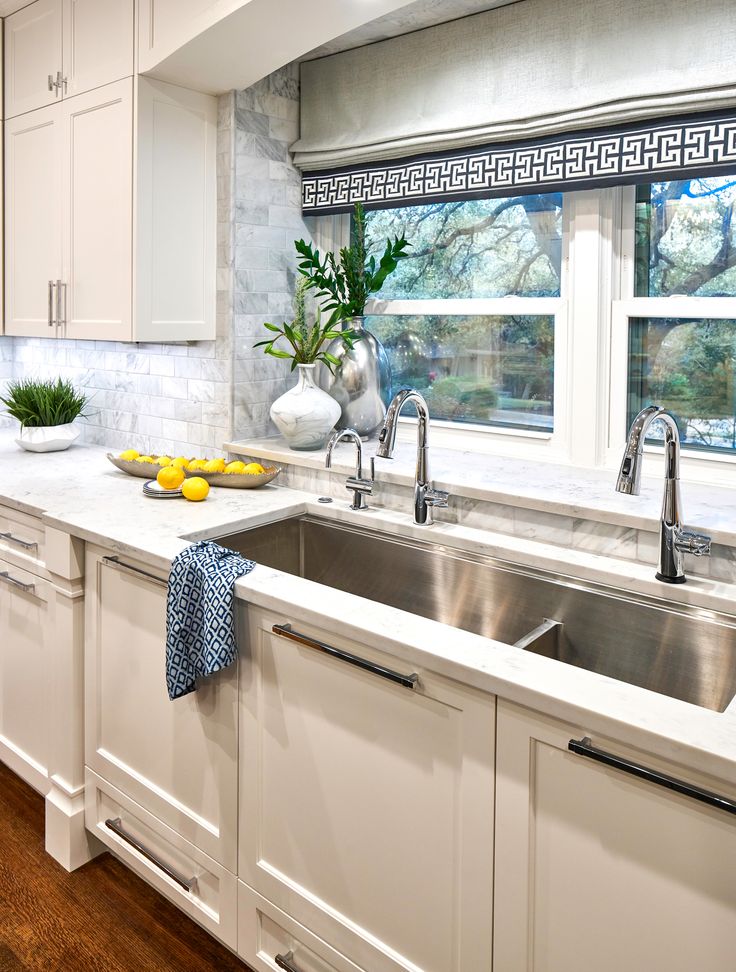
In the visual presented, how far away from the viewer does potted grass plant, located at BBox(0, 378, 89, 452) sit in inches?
119

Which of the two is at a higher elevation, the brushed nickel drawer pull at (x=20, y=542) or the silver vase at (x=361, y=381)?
the silver vase at (x=361, y=381)

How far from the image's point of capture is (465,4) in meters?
2.28

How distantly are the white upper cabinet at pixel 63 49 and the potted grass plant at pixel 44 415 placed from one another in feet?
3.39

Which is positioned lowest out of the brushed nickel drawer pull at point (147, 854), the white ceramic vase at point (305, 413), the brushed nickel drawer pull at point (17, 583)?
the brushed nickel drawer pull at point (147, 854)

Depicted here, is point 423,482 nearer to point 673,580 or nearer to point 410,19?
point 673,580

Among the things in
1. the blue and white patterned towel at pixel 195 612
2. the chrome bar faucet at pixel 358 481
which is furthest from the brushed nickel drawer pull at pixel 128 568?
the chrome bar faucet at pixel 358 481

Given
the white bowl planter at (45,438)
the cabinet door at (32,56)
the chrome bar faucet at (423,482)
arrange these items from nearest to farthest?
the chrome bar faucet at (423,482), the cabinet door at (32,56), the white bowl planter at (45,438)

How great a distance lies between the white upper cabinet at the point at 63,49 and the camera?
250 cm

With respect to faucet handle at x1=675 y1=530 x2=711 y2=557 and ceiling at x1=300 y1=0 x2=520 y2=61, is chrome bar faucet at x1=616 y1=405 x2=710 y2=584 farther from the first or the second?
ceiling at x1=300 y1=0 x2=520 y2=61

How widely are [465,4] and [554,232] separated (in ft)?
2.27

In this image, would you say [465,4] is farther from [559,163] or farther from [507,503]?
[507,503]

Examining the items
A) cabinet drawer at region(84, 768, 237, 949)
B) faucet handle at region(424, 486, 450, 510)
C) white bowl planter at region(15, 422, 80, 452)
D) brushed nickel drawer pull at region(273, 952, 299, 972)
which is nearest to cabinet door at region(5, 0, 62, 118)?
white bowl planter at region(15, 422, 80, 452)

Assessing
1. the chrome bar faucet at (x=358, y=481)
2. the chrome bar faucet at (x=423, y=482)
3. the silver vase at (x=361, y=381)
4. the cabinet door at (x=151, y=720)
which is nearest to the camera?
the cabinet door at (x=151, y=720)

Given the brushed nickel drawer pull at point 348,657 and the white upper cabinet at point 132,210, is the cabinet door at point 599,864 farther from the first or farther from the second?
the white upper cabinet at point 132,210
